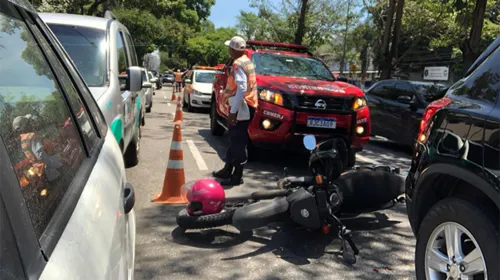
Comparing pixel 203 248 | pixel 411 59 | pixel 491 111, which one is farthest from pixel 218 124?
pixel 411 59

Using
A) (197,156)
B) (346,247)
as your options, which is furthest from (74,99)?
(197,156)

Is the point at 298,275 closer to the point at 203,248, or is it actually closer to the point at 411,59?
the point at 203,248

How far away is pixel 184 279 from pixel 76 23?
10.7 feet

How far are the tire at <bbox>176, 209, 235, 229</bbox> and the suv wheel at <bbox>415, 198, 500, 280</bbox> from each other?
158 centimetres

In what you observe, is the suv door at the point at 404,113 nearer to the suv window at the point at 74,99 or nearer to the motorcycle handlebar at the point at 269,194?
the motorcycle handlebar at the point at 269,194

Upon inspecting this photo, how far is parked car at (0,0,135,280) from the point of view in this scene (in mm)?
974

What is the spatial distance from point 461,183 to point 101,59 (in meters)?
3.62

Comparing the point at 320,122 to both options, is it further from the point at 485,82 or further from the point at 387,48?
the point at 387,48

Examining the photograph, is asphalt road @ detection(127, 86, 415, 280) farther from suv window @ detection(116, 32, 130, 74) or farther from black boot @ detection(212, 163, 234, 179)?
suv window @ detection(116, 32, 130, 74)

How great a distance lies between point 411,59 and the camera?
A: 1716 inches

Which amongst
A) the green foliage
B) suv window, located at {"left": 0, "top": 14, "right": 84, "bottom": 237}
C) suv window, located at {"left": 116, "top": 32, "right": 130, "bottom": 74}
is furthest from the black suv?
the green foliage

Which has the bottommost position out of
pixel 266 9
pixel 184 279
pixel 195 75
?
pixel 184 279

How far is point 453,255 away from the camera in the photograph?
2.50 m

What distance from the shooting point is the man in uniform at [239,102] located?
5.29m
